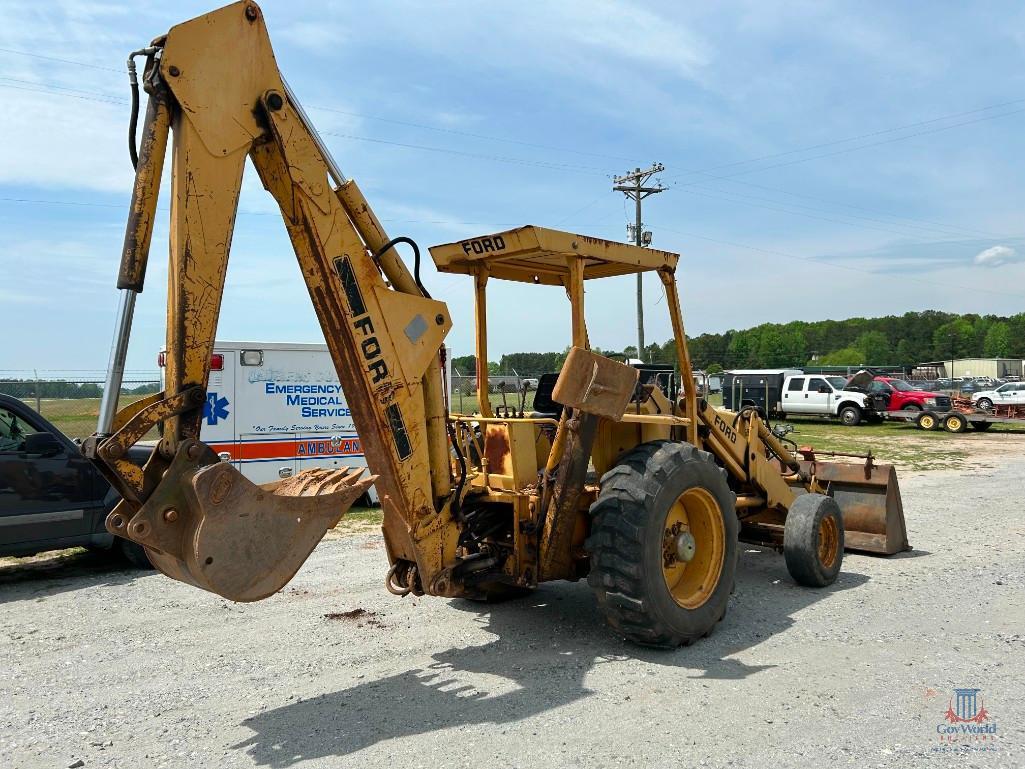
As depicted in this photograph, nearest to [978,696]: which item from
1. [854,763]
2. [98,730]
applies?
[854,763]

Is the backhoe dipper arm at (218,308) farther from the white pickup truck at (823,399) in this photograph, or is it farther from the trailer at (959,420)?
the white pickup truck at (823,399)

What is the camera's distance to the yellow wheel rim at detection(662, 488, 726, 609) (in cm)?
564

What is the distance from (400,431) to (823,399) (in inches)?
1119

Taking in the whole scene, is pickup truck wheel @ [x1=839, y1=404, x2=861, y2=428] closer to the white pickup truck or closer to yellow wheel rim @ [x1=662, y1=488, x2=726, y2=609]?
the white pickup truck

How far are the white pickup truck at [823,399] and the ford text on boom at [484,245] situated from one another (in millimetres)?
26677

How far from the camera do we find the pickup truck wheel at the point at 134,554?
26.9ft

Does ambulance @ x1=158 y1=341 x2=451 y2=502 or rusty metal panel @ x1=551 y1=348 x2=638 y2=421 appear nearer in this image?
rusty metal panel @ x1=551 y1=348 x2=638 y2=421

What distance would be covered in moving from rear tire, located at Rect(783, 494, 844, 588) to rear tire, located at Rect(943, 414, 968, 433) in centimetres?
2255

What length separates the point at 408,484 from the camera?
4.88m

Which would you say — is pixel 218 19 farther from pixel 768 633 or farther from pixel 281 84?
pixel 768 633

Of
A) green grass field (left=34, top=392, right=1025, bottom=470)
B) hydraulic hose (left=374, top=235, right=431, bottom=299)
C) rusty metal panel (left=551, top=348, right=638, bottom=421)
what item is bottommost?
green grass field (left=34, top=392, right=1025, bottom=470)

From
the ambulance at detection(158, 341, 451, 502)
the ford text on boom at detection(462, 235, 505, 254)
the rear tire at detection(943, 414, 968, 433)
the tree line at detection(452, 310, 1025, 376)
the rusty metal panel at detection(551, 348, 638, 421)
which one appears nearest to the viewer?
the rusty metal panel at detection(551, 348, 638, 421)

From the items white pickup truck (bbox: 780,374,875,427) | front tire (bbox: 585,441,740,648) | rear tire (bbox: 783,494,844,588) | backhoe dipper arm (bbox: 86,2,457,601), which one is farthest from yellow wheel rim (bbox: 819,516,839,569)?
white pickup truck (bbox: 780,374,875,427)

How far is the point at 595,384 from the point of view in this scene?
5.27 meters
